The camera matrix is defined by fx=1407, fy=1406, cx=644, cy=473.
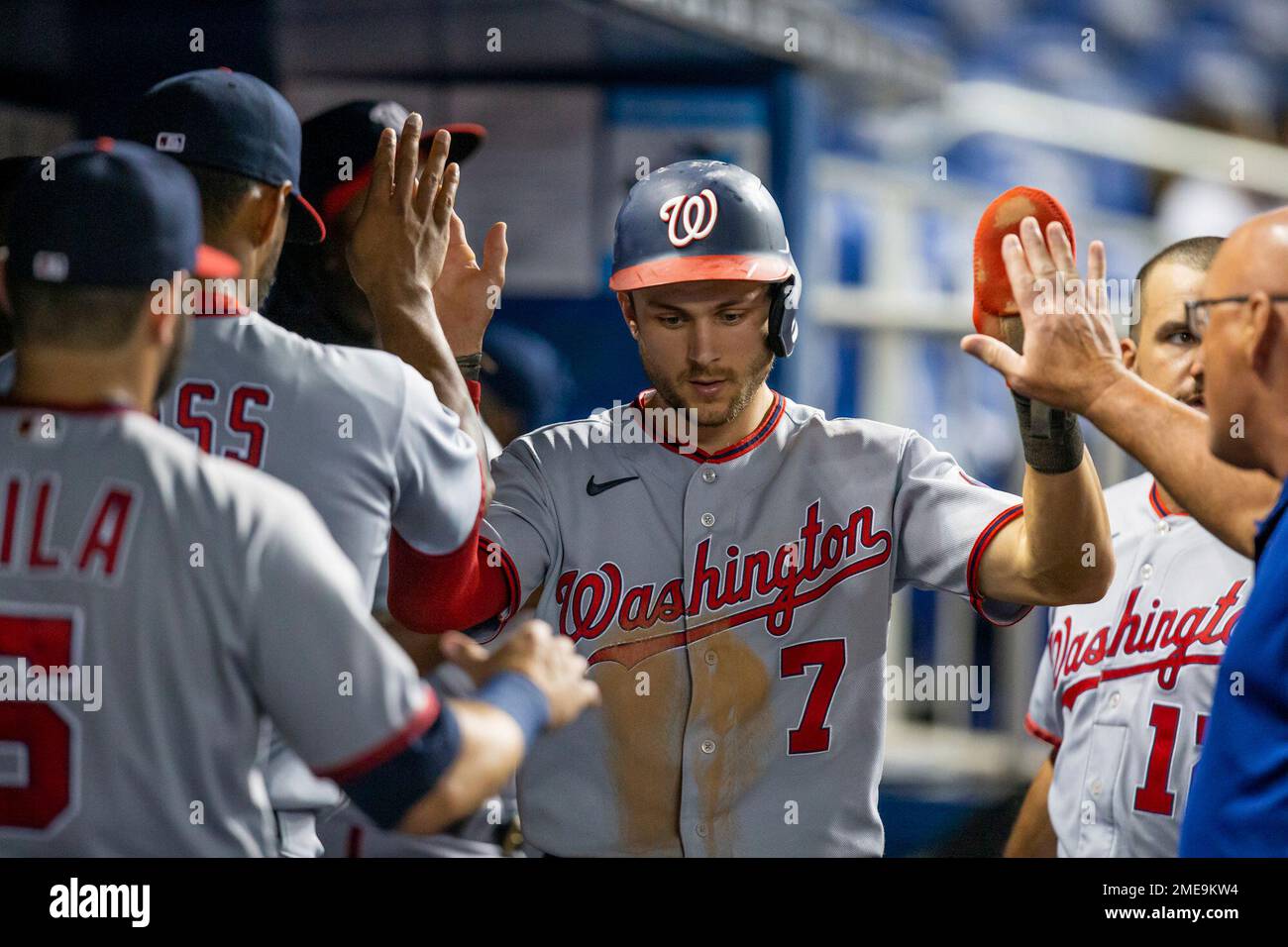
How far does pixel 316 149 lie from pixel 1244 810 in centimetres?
→ 177

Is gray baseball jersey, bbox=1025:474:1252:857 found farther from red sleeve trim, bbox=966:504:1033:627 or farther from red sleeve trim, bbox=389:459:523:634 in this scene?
red sleeve trim, bbox=389:459:523:634

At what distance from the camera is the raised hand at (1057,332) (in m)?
1.93

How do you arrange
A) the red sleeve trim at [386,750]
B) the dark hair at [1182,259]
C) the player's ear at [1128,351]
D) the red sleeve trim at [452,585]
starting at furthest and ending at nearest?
the dark hair at [1182,259], the player's ear at [1128,351], the red sleeve trim at [452,585], the red sleeve trim at [386,750]

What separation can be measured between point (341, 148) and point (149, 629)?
1.12 metres

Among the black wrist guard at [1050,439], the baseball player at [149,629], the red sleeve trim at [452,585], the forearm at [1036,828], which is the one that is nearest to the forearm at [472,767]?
the baseball player at [149,629]

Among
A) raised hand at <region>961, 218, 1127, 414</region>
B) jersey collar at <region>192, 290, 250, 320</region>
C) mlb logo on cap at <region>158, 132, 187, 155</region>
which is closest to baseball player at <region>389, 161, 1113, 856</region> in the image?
raised hand at <region>961, 218, 1127, 414</region>

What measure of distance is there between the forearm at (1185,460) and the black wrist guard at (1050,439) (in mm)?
44

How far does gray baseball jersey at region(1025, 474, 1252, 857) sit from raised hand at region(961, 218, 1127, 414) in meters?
0.71

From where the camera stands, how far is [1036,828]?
2658 millimetres

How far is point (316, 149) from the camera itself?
240 centimetres

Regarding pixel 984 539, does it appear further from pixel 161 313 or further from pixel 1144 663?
pixel 161 313

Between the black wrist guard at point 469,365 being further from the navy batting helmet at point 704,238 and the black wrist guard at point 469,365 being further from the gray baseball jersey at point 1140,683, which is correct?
the gray baseball jersey at point 1140,683

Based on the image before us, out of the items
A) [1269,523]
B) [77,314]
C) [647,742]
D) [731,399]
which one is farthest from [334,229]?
[1269,523]
